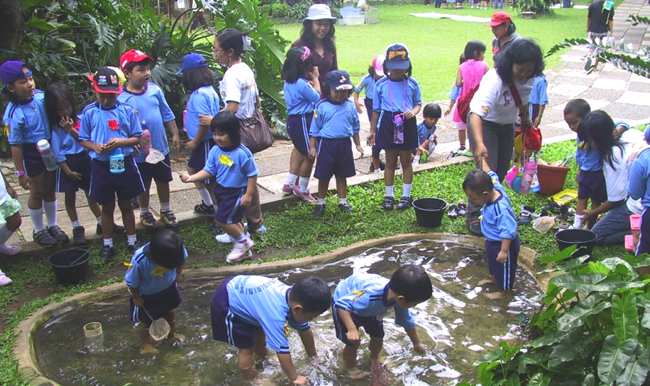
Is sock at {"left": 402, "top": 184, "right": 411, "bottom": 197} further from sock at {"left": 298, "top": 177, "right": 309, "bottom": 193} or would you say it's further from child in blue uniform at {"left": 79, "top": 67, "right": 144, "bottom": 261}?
child in blue uniform at {"left": 79, "top": 67, "right": 144, "bottom": 261}

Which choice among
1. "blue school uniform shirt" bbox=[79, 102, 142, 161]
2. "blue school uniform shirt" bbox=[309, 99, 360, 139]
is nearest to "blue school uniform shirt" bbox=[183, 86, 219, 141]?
"blue school uniform shirt" bbox=[79, 102, 142, 161]

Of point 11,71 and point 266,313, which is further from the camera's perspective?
point 11,71

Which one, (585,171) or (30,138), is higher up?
(30,138)

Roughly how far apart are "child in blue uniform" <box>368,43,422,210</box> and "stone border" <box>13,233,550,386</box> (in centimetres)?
91

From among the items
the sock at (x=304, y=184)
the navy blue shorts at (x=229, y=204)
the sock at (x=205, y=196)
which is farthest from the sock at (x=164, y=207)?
the sock at (x=304, y=184)

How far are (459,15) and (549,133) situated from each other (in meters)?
21.5

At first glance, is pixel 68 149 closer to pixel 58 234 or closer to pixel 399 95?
pixel 58 234

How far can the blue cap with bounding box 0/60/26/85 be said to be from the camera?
5.62 m

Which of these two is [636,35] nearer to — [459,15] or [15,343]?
[459,15]

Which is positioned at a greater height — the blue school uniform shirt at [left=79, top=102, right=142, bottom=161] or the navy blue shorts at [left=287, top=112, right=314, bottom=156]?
the blue school uniform shirt at [left=79, top=102, right=142, bottom=161]

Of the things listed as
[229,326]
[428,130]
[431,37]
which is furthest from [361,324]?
[431,37]

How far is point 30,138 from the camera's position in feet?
19.3

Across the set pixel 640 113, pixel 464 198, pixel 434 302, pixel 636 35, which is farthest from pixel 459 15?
pixel 434 302

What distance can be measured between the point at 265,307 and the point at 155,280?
0.96 meters
